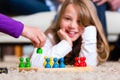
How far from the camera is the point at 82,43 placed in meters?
1.60

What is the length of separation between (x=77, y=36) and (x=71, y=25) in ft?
0.21

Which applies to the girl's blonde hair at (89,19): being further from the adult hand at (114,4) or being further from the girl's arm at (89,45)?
the adult hand at (114,4)

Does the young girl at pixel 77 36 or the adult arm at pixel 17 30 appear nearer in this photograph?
the adult arm at pixel 17 30

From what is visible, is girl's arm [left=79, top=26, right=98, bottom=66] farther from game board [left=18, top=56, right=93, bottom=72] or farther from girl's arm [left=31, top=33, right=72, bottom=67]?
game board [left=18, top=56, right=93, bottom=72]

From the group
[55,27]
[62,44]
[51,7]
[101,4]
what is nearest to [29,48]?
[51,7]

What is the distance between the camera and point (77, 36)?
1.63 meters

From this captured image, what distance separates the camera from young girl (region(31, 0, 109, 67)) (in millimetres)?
1550

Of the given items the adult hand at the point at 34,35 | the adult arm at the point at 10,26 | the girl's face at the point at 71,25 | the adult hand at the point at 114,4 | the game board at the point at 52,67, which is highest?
the adult hand at the point at 114,4

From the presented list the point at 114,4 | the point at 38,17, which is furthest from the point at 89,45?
the point at 114,4

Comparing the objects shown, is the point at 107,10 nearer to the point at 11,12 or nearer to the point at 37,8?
the point at 37,8

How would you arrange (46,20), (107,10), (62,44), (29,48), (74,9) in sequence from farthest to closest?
1. (29,48)
2. (107,10)
3. (46,20)
4. (74,9)
5. (62,44)

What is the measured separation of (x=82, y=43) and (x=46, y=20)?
0.46 m

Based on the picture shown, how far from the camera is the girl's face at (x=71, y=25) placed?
5.28 feet

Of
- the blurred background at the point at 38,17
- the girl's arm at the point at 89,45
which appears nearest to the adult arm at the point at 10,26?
the girl's arm at the point at 89,45
